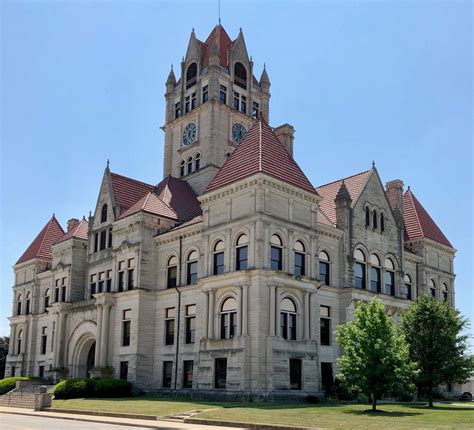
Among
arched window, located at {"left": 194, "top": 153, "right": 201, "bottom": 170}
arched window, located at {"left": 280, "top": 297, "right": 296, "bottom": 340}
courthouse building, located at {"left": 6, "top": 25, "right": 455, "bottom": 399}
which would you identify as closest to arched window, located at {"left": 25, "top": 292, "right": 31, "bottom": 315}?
courthouse building, located at {"left": 6, "top": 25, "right": 455, "bottom": 399}

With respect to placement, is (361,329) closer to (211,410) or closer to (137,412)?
(211,410)

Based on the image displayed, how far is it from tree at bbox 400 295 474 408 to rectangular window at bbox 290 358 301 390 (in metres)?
7.43

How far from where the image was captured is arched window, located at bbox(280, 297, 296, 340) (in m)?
40.6

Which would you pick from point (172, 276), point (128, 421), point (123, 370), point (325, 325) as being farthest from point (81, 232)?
point (128, 421)

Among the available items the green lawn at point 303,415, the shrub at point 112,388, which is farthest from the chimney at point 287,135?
the green lawn at point 303,415

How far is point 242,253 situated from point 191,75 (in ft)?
100

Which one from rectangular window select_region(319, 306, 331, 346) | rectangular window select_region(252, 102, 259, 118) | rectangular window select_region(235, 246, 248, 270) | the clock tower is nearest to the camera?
rectangular window select_region(235, 246, 248, 270)

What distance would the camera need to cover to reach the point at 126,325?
50.0 metres

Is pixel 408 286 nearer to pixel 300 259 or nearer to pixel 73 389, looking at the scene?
pixel 300 259

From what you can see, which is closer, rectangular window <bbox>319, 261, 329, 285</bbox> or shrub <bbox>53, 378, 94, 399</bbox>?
shrub <bbox>53, 378, 94, 399</bbox>

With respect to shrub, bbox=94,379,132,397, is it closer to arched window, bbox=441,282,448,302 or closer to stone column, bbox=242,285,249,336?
stone column, bbox=242,285,249,336

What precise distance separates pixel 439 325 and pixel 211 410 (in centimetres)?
1584

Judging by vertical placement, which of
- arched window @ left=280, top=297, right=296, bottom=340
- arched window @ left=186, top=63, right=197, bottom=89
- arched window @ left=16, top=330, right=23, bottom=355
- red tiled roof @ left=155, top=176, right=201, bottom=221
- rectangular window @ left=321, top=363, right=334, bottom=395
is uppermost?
arched window @ left=186, top=63, right=197, bottom=89

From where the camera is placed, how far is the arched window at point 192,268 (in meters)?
47.1
